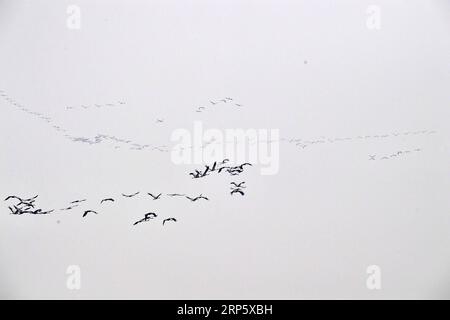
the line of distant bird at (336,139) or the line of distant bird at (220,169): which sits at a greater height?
the line of distant bird at (336,139)

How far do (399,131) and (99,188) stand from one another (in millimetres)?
1084

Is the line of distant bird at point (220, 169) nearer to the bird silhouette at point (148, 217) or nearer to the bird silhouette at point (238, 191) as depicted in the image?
the bird silhouette at point (238, 191)

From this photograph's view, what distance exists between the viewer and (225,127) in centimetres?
124

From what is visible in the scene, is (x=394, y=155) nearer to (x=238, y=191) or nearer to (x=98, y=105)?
(x=238, y=191)

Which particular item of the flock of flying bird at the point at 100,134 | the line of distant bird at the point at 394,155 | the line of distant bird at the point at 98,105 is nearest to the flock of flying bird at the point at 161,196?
the flock of flying bird at the point at 100,134

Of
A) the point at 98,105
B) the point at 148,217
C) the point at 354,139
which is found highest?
the point at 98,105

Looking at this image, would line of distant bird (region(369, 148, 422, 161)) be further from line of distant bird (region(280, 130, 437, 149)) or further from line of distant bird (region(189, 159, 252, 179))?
line of distant bird (region(189, 159, 252, 179))

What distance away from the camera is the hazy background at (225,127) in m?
1.23

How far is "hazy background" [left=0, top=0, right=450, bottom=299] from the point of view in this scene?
123cm

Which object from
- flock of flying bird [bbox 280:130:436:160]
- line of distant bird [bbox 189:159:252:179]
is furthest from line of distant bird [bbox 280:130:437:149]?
line of distant bird [bbox 189:159:252:179]

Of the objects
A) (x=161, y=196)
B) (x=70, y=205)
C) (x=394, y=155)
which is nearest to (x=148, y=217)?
(x=161, y=196)

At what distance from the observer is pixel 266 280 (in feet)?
4.10

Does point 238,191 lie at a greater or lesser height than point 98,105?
lesser

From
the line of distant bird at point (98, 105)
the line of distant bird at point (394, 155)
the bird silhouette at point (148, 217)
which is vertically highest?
the line of distant bird at point (98, 105)
